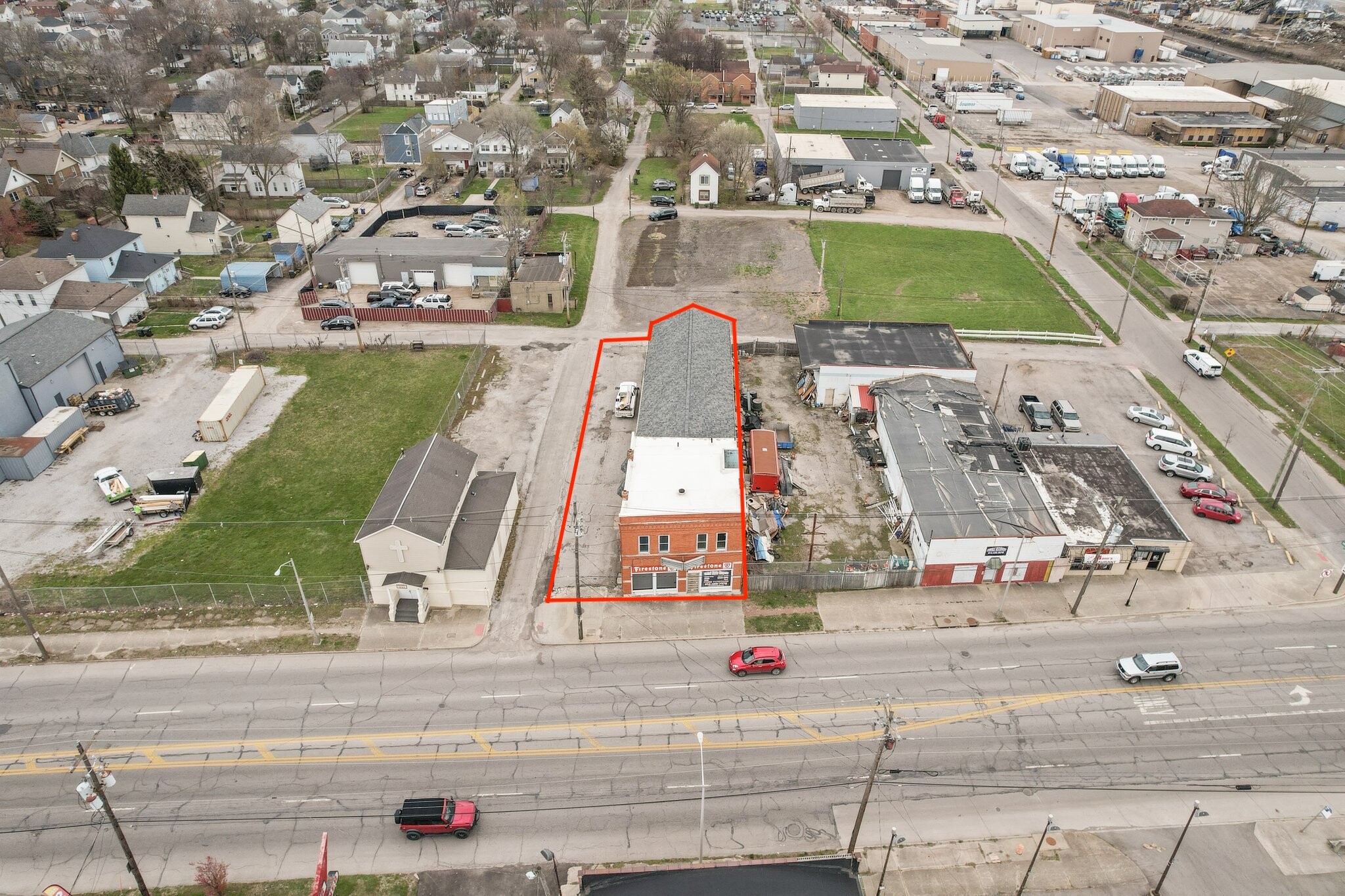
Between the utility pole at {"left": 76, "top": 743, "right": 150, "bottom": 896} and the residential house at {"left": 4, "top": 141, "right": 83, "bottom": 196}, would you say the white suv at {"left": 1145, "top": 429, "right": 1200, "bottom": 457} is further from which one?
the residential house at {"left": 4, "top": 141, "right": 83, "bottom": 196}

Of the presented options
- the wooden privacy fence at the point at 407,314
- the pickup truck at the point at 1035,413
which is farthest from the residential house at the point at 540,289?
the pickup truck at the point at 1035,413

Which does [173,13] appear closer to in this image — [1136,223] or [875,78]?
[875,78]

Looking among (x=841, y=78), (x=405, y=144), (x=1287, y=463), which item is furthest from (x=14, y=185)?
(x=841, y=78)

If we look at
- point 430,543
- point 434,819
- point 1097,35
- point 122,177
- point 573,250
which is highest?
point 1097,35

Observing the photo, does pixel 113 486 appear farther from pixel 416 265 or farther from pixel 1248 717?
pixel 1248 717

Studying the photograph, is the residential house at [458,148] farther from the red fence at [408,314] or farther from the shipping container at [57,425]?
the shipping container at [57,425]

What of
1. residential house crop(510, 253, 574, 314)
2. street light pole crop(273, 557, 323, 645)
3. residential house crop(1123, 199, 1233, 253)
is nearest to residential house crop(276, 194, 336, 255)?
residential house crop(510, 253, 574, 314)
